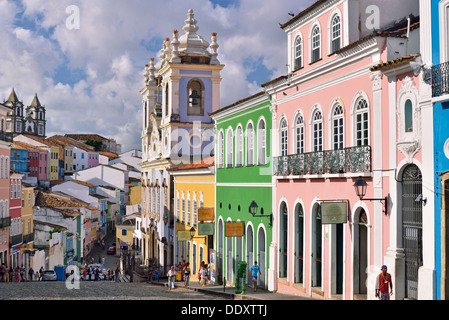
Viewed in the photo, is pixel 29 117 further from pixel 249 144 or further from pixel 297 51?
pixel 297 51

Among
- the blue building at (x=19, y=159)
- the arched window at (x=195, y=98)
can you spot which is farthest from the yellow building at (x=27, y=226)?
the blue building at (x=19, y=159)

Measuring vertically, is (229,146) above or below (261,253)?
above

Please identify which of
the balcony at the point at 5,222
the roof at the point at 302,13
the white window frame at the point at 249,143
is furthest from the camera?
the balcony at the point at 5,222

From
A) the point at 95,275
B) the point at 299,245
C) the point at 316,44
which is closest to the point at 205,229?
the point at 299,245

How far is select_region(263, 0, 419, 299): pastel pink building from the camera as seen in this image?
53.0ft

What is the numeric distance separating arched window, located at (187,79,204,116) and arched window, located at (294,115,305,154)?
24.4 m

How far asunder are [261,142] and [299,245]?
4.91m

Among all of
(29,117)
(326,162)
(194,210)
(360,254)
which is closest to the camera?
(360,254)

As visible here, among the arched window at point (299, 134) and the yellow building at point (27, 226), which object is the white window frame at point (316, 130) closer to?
the arched window at point (299, 134)

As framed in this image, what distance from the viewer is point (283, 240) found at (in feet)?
76.1

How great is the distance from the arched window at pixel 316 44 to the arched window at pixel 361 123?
3.17 m

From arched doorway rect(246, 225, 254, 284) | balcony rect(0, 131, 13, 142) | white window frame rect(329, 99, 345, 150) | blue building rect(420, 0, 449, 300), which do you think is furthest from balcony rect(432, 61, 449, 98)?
balcony rect(0, 131, 13, 142)

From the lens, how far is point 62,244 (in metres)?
61.1

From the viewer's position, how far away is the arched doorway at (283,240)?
23078mm
